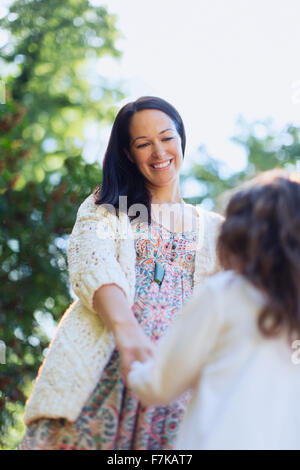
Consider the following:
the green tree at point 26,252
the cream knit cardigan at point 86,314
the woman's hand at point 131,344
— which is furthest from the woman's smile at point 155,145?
the green tree at point 26,252

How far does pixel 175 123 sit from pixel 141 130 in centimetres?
18

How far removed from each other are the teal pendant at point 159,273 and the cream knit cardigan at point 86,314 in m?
0.09

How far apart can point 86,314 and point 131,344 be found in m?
0.31

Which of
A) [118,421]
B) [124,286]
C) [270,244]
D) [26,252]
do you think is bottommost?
[118,421]

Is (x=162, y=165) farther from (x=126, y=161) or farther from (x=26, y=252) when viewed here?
(x=26, y=252)

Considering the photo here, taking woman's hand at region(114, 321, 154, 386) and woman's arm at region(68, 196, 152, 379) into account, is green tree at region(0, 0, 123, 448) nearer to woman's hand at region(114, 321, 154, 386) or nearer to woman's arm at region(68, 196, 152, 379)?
woman's arm at region(68, 196, 152, 379)

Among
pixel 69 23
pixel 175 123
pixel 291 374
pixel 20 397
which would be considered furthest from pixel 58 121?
pixel 291 374

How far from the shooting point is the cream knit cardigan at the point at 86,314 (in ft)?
6.46

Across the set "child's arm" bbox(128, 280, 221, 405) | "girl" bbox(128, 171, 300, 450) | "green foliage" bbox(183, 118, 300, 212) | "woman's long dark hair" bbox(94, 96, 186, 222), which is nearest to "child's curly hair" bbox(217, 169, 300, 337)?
"girl" bbox(128, 171, 300, 450)

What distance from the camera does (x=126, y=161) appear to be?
279 centimetres

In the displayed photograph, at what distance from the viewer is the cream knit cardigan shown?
197 cm

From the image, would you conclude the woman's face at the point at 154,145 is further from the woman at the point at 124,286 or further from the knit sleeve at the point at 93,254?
the knit sleeve at the point at 93,254

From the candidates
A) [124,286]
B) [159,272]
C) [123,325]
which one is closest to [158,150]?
[159,272]

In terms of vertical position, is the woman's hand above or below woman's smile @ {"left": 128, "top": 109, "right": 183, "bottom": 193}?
below
